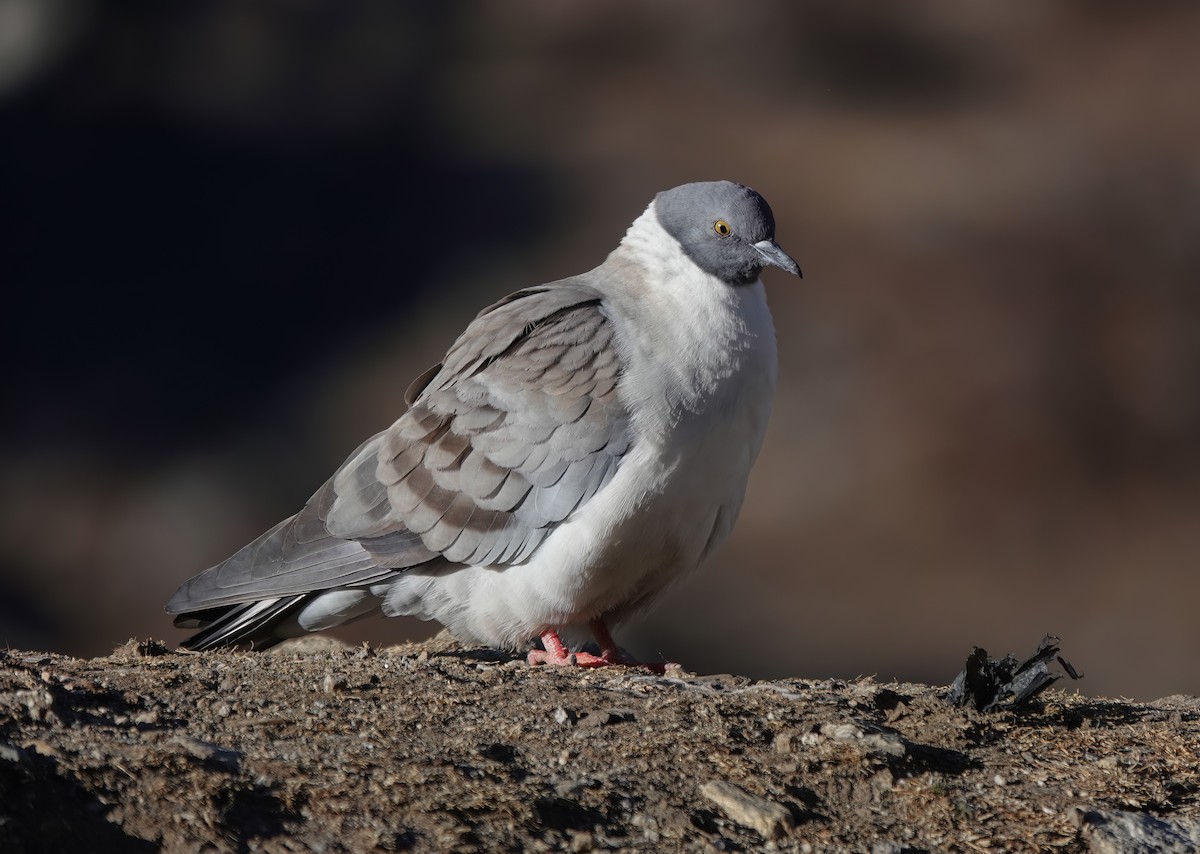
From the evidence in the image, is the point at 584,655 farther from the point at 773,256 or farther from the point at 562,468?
the point at 773,256

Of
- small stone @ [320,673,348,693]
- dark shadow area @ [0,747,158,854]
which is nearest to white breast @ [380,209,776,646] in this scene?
small stone @ [320,673,348,693]

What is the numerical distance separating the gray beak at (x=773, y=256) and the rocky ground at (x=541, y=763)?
1754 millimetres

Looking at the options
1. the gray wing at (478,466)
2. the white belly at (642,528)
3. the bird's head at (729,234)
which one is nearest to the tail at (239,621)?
the gray wing at (478,466)

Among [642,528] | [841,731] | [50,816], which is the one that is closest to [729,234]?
[642,528]

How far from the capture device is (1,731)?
12.2ft

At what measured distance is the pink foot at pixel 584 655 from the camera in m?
5.47

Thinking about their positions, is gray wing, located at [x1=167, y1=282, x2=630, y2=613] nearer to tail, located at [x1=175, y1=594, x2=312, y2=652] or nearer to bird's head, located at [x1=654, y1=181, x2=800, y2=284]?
tail, located at [x1=175, y1=594, x2=312, y2=652]

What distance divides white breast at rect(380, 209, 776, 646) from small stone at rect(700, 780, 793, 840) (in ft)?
5.10

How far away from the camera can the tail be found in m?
6.09

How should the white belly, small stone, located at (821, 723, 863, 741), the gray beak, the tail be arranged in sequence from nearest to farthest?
small stone, located at (821, 723, 863, 741), the white belly, the gray beak, the tail

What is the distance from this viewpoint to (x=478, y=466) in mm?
5668

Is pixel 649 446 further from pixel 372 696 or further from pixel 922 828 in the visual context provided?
pixel 922 828

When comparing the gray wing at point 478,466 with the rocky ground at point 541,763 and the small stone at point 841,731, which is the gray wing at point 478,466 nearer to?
the rocky ground at point 541,763

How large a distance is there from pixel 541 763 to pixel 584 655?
1672mm
